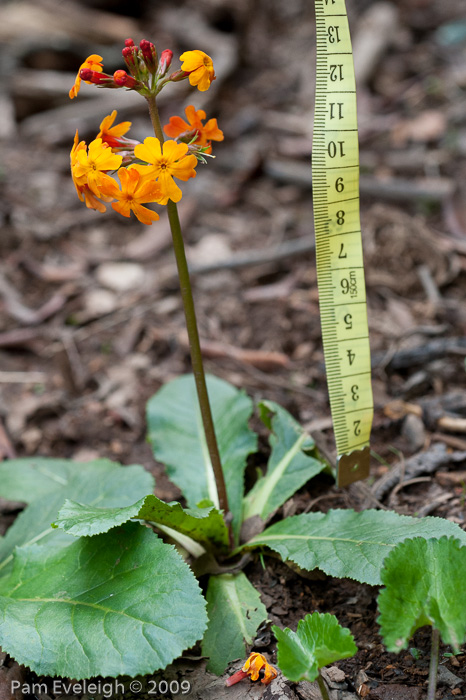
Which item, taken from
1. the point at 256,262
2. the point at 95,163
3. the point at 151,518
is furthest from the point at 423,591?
the point at 256,262

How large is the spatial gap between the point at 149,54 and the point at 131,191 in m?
0.42

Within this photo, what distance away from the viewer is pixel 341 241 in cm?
216

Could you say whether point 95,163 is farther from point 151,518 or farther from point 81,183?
point 151,518

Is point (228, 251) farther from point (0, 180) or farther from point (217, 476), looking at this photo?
point (217, 476)

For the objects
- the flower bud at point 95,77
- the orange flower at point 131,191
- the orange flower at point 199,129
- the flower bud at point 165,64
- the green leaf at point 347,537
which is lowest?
the green leaf at point 347,537

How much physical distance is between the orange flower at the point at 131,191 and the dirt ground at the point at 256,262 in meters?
1.34

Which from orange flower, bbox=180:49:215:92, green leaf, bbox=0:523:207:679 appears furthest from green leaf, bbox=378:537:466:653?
orange flower, bbox=180:49:215:92

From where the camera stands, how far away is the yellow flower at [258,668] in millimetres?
1882

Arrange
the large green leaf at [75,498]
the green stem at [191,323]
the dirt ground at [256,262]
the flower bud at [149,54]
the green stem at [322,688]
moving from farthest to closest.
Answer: the dirt ground at [256,262]
the large green leaf at [75,498]
the green stem at [191,323]
the flower bud at [149,54]
the green stem at [322,688]

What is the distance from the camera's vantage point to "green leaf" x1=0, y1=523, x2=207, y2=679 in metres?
1.76

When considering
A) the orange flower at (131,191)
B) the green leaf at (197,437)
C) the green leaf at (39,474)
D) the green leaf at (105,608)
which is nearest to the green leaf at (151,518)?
the green leaf at (105,608)

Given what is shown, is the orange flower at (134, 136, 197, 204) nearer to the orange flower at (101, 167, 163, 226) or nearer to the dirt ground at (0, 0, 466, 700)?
the orange flower at (101, 167, 163, 226)

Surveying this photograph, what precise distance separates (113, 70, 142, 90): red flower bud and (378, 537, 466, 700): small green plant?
157 centimetres

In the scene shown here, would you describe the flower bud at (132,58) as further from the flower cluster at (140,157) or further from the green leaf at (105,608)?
the green leaf at (105,608)
